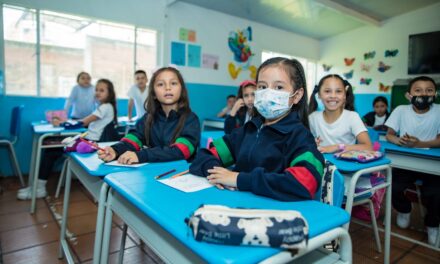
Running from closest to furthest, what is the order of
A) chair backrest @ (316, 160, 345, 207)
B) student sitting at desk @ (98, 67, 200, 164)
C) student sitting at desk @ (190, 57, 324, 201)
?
student sitting at desk @ (190, 57, 324, 201), chair backrest @ (316, 160, 345, 207), student sitting at desk @ (98, 67, 200, 164)

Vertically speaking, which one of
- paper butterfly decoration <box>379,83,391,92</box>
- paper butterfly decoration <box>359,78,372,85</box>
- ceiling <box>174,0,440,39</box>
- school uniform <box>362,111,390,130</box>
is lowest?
school uniform <box>362,111,390,130</box>

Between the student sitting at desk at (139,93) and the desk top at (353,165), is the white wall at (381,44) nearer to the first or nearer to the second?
the student sitting at desk at (139,93)

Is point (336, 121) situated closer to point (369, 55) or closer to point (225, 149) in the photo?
point (225, 149)

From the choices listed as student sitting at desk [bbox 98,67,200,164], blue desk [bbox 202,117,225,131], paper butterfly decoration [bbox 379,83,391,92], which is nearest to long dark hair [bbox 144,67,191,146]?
student sitting at desk [bbox 98,67,200,164]

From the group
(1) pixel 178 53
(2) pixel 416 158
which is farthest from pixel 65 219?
(1) pixel 178 53

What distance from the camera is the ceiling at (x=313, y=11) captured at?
5321mm

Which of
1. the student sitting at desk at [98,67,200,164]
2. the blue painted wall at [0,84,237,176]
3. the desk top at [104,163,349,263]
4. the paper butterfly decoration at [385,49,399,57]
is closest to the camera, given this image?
the desk top at [104,163,349,263]

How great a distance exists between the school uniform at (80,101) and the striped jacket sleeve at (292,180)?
3.60m

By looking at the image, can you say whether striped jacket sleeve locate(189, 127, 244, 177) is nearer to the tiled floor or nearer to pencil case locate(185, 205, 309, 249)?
pencil case locate(185, 205, 309, 249)

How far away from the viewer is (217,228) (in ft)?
1.91

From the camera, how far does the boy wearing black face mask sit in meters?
2.21

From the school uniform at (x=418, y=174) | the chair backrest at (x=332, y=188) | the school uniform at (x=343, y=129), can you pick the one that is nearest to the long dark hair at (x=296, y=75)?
the chair backrest at (x=332, y=188)

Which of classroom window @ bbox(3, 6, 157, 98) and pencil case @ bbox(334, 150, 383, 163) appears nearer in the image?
pencil case @ bbox(334, 150, 383, 163)

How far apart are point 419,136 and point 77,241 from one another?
2.88m
